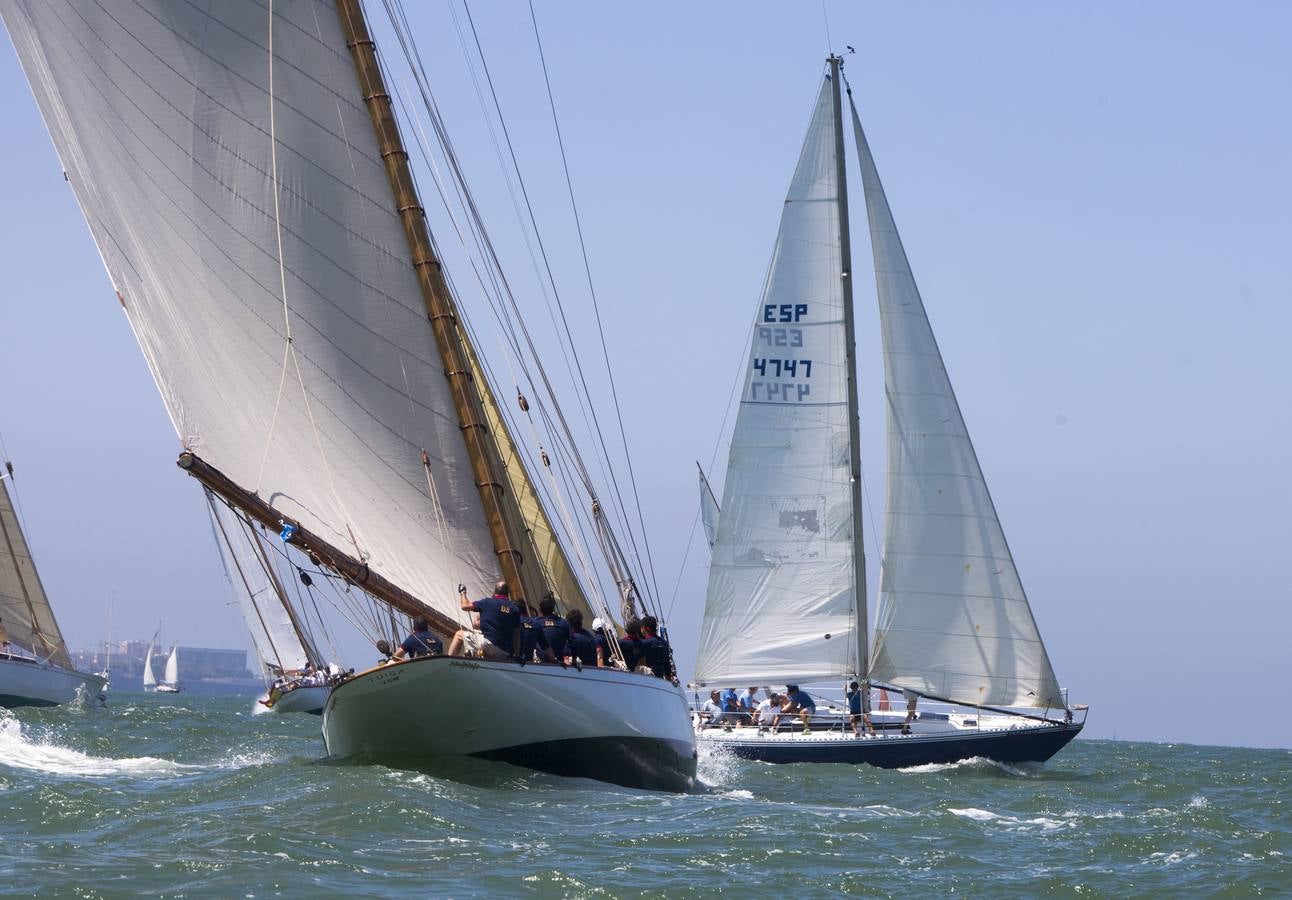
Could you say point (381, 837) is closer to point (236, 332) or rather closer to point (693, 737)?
point (236, 332)

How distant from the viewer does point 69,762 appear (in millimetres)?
23500

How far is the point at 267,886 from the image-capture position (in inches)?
497

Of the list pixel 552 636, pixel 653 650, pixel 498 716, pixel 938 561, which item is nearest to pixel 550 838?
pixel 498 716

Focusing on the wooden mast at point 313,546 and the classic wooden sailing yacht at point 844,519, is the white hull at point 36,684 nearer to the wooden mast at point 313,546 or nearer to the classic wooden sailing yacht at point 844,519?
the classic wooden sailing yacht at point 844,519

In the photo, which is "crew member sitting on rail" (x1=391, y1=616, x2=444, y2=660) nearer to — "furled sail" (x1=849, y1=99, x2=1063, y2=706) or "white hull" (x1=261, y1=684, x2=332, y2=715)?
"furled sail" (x1=849, y1=99, x2=1063, y2=706)

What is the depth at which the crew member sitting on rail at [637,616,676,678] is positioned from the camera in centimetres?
2150

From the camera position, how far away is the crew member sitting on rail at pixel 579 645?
64.3 ft

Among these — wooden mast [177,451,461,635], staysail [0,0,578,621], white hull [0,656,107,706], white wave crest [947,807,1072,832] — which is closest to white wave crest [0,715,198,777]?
wooden mast [177,451,461,635]

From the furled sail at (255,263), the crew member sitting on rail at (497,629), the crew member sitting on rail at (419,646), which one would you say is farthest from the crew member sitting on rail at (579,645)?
the furled sail at (255,263)

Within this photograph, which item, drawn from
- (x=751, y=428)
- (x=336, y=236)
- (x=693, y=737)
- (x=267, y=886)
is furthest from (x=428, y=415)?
(x=751, y=428)

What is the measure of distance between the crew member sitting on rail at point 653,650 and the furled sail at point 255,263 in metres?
2.24

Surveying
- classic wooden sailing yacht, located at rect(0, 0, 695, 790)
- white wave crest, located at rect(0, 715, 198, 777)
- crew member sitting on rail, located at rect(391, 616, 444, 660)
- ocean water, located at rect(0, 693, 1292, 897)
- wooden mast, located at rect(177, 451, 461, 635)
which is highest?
classic wooden sailing yacht, located at rect(0, 0, 695, 790)

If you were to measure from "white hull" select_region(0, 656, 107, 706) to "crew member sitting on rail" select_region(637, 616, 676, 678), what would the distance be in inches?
1107

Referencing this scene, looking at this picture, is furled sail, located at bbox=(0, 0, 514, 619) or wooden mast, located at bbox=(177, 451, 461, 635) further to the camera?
furled sail, located at bbox=(0, 0, 514, 619)
